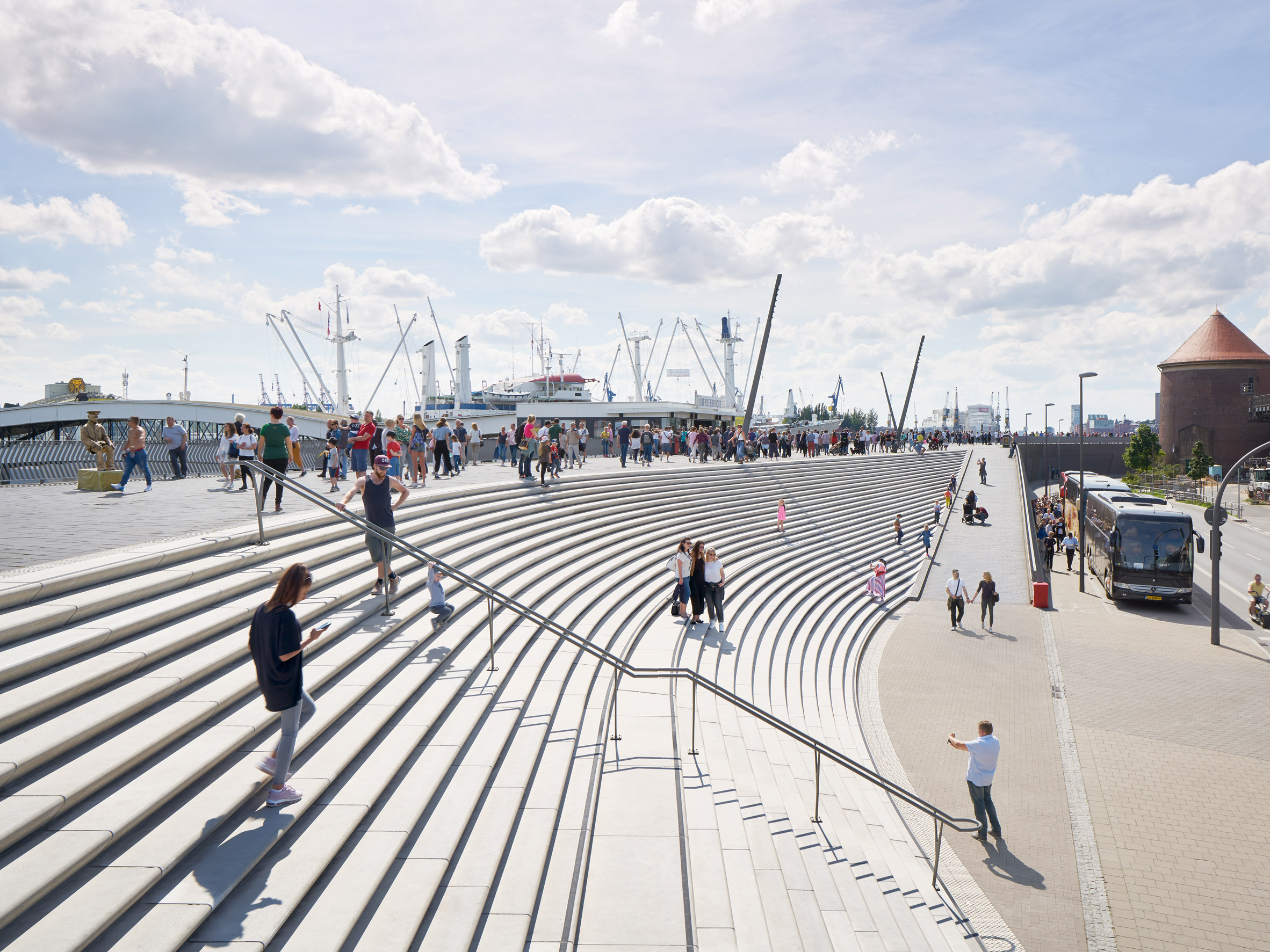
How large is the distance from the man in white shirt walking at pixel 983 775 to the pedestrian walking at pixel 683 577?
4.99 m

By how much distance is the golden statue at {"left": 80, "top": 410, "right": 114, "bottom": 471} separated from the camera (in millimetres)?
12602

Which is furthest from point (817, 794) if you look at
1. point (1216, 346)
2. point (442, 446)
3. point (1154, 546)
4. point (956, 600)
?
point (1216, 346)

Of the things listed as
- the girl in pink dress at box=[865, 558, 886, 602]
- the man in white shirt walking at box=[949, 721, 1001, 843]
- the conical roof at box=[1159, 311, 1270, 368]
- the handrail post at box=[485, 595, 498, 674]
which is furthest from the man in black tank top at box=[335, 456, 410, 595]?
the conical roof at box=[1159, 311, 1270, 368]

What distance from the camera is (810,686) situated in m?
12.2

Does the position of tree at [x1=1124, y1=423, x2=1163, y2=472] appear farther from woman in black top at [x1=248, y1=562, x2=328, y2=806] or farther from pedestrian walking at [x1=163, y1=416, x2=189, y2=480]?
woman in black top at [x1=248, y1=562, x2=328, y2=806]

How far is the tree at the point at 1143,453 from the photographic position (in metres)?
63.9

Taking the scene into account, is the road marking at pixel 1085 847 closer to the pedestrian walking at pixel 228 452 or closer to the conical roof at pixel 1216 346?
the pedestrian walking at pixel 228 452

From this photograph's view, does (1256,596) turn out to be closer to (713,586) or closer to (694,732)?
(713,586)

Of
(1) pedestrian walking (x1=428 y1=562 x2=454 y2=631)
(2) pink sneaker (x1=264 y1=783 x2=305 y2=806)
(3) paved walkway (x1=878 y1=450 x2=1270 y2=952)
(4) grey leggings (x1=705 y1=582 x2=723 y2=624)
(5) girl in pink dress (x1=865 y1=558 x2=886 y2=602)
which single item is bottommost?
(3) paved walkway (x1=878 y1=450 x2=1270 y2=952)

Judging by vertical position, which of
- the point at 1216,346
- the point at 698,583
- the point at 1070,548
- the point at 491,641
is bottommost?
the point at 1070,548

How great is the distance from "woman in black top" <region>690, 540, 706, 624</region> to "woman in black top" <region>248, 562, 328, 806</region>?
27.4ft

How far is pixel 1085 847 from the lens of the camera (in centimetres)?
797

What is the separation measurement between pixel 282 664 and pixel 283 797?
0.78 m

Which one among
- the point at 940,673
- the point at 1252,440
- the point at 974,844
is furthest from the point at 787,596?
the point at 1252,440
